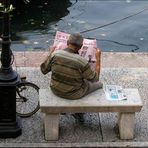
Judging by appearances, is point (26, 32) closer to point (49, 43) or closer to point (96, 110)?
point (49, 43)

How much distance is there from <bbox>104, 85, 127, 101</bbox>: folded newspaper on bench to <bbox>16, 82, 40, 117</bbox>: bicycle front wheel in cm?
112

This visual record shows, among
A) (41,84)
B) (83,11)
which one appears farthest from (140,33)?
(41,84)

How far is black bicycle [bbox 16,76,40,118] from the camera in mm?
8789

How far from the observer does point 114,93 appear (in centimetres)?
847

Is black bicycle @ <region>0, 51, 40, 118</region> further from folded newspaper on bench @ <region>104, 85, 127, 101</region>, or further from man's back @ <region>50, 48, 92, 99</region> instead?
folded newspaper on bench @ <region>104, 85, 127, 101</region>

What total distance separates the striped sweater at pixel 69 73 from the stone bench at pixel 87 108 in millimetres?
121

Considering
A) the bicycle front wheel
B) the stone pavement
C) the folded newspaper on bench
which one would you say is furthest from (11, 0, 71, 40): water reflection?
the folded newspaper on bench

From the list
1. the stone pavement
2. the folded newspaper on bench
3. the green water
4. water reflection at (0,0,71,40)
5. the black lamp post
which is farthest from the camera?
water reflection at (0,0,71,40)

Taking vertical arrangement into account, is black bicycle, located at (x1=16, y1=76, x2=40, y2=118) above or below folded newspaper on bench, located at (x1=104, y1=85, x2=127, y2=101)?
below

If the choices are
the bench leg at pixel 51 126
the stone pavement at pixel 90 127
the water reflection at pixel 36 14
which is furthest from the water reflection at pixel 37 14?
the bench leg at pixel 51 126

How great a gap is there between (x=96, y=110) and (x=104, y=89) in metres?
0.53

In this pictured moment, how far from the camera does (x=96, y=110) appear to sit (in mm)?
8156

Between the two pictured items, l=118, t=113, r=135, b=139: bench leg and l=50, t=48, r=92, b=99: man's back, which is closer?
l=50, t=48, r=92, b=99: man's back

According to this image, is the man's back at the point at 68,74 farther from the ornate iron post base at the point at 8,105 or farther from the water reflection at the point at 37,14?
the water reflection at the point at 37,14
